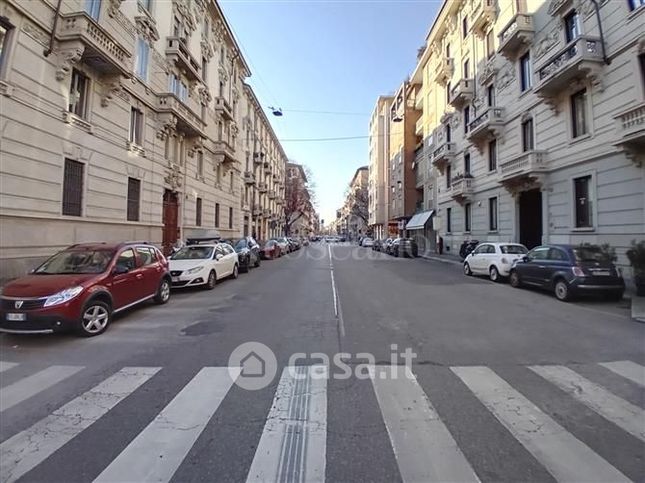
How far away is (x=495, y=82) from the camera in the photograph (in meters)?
21.8

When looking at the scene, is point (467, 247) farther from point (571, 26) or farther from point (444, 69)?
point (444, 69)

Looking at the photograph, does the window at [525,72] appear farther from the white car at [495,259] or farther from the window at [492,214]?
the white car at [495,259]

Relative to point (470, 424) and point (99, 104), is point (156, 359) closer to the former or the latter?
point (470, 424)

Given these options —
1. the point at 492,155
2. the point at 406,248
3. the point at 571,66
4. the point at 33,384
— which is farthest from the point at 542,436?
the point at 406,248

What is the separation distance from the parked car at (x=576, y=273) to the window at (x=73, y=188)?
1584 cm

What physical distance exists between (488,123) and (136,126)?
18926mm

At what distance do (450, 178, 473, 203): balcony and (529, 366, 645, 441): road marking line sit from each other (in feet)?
71.4

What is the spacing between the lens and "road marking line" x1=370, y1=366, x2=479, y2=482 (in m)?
2.62

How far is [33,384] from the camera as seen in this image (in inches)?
169

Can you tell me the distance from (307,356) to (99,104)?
47.2 feet

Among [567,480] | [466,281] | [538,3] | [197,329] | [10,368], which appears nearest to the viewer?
[567,480]

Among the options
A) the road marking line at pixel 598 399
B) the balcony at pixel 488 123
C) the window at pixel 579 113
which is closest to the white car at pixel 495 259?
the window at pixel 579 113

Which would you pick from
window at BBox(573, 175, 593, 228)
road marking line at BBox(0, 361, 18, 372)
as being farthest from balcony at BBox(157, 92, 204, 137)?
window at BBox(573, 175, 593, 228)

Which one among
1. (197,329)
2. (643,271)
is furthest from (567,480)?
(643,271)
